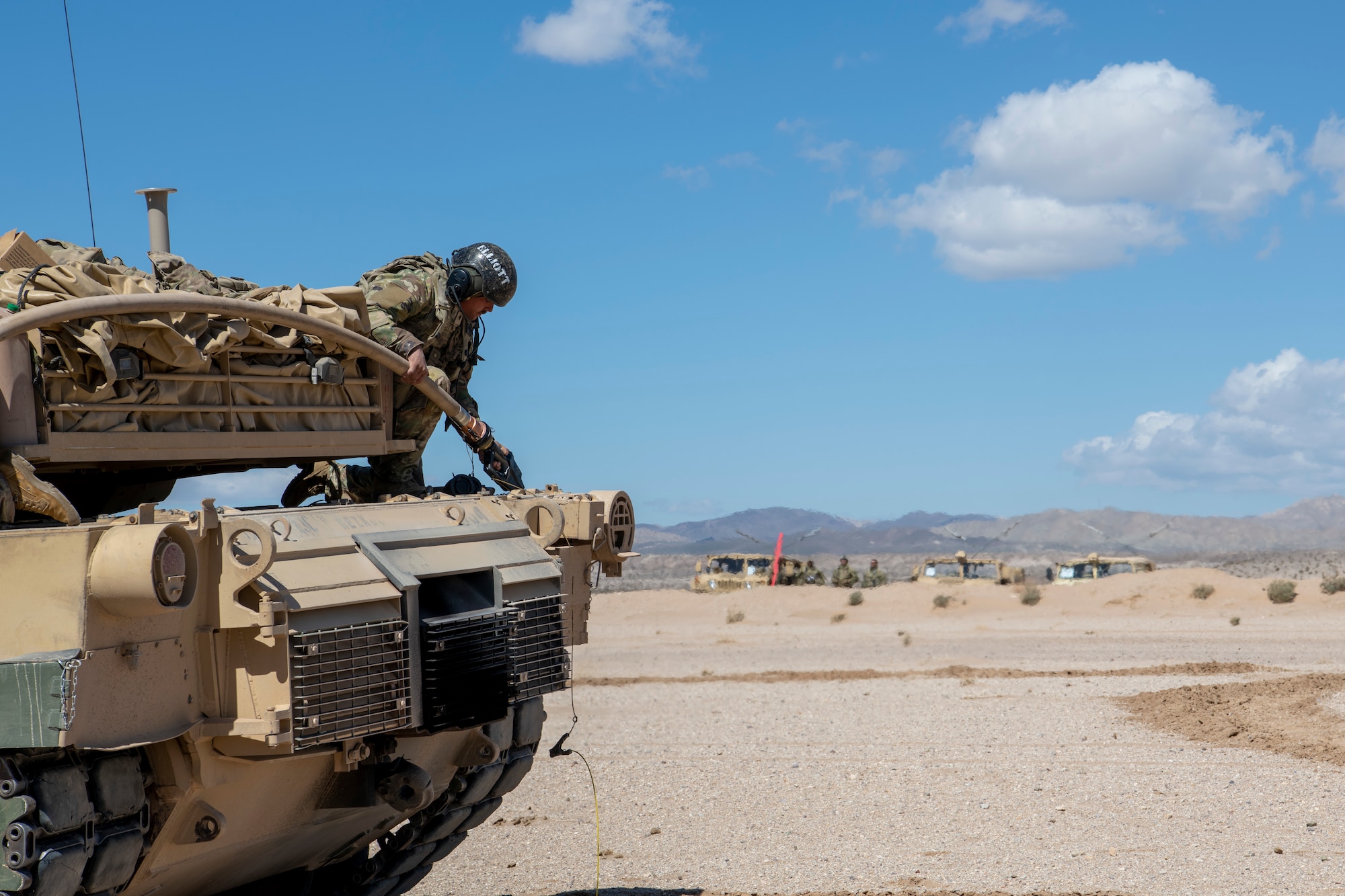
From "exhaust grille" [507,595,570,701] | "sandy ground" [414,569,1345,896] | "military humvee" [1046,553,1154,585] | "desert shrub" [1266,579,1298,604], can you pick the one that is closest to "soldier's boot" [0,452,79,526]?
"exhaust grille" [507,595,570,701]

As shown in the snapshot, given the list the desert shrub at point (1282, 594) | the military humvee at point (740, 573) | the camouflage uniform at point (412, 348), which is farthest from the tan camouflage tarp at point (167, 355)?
the military humvee at point (740, 573)

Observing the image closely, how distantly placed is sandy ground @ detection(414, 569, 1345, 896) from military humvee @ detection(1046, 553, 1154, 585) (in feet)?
40.4

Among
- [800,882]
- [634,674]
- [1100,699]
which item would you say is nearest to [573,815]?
[800,882]

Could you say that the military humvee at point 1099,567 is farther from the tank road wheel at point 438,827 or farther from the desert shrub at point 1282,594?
the tank road wheel at point 438,827

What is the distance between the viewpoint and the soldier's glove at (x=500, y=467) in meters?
7.32

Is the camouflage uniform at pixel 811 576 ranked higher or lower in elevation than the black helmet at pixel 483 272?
lower

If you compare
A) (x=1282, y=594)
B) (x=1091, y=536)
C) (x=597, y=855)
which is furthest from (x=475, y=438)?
(x=1091, y=536)

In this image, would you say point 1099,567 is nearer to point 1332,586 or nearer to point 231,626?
point 1332,586

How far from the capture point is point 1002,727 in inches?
560

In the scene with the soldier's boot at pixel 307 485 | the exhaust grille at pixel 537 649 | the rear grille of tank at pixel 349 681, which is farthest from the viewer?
the soldier's boot at pixel 307 485

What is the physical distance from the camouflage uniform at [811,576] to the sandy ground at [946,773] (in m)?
12.6

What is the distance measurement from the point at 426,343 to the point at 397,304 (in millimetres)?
323

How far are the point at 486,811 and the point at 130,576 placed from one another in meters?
2.87

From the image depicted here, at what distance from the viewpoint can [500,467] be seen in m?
7.36
